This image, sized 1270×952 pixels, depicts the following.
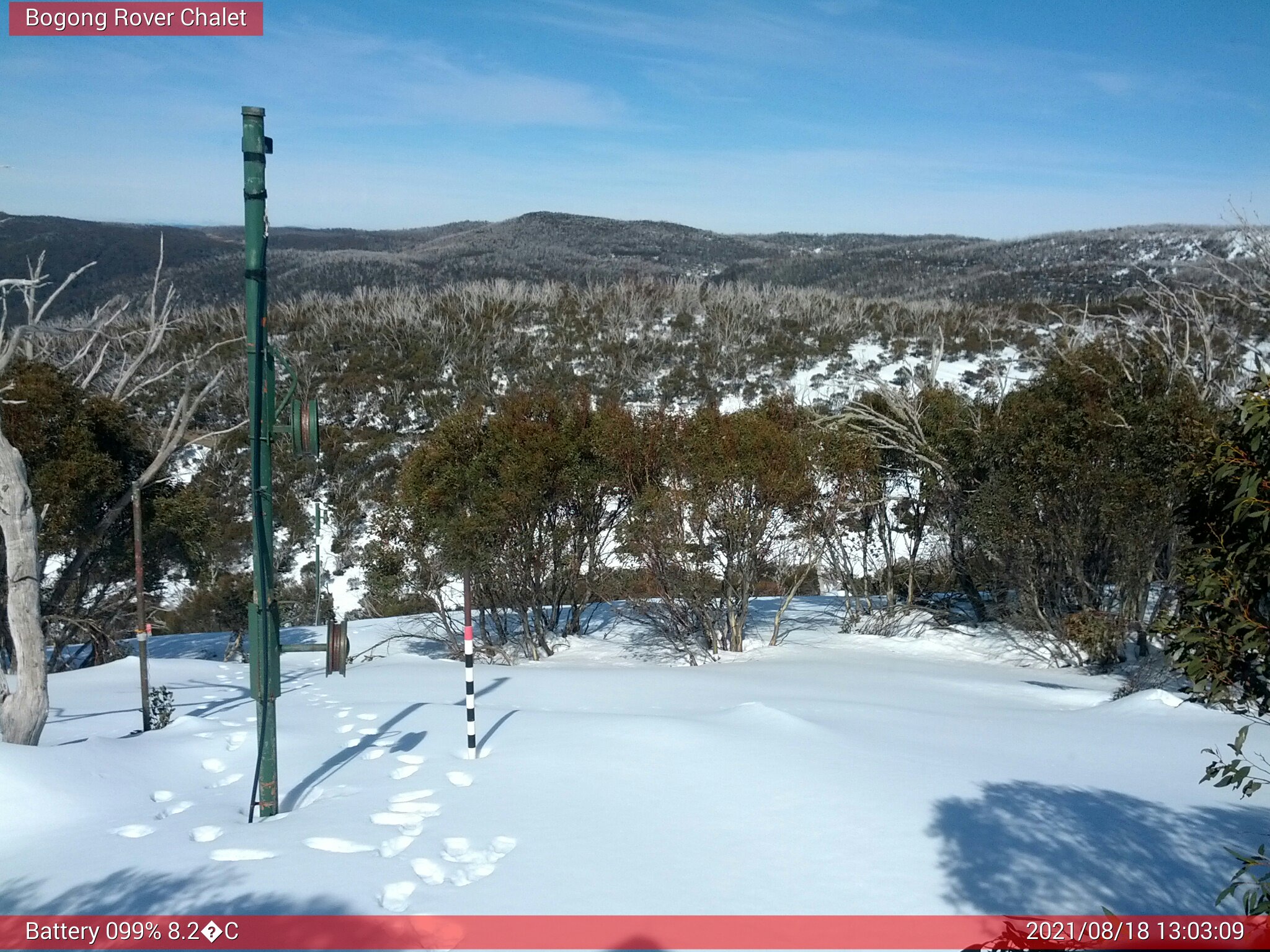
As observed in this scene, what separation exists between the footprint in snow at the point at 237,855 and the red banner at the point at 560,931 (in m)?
0.65

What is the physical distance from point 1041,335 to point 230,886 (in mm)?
42595

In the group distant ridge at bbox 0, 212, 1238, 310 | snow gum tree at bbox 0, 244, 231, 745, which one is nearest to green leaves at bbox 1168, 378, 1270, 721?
snow gum tree at bbox 0, 244, 231, 745

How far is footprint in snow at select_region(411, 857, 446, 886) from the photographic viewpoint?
429 cm

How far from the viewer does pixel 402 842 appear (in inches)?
187

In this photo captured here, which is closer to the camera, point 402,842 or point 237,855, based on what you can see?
point 237,855

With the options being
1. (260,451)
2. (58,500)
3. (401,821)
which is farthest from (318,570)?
(401,821)

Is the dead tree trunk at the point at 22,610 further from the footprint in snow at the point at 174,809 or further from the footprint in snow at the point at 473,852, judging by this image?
the footprint in snow at the point at 473,852

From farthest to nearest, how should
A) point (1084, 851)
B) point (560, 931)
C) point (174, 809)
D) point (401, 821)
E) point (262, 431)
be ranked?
point (174, 809)
point (262, 431)
point (401, 821)
point (1084, 851)
point (560, 931)

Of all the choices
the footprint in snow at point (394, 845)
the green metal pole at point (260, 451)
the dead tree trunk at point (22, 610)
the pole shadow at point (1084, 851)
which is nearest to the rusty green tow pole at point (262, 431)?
the green metal pole at point (260, 451)

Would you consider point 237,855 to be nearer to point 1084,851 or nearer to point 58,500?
point 1084,851

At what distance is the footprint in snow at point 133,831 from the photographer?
489cm

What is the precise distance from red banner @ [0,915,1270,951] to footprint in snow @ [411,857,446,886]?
1.26ft

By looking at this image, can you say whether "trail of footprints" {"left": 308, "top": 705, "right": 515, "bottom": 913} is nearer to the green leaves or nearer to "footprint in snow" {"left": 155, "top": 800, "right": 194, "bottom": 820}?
"footprint in snow" {"left": 155, "top": 800, "right": 194, "bottom": 820}

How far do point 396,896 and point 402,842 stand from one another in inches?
25.8
